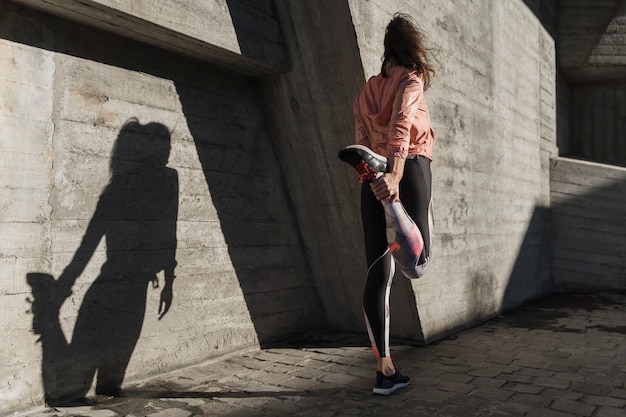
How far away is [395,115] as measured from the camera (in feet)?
9.86

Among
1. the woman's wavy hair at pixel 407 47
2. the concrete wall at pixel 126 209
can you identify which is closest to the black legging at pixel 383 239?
the woman's wavy hair at pixel 407 47

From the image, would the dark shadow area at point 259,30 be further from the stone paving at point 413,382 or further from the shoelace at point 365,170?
the stone paving at point 413,382

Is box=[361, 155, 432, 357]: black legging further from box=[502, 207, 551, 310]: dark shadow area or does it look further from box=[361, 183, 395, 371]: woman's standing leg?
box=[502, 207, 551, 310]: dark shadow area

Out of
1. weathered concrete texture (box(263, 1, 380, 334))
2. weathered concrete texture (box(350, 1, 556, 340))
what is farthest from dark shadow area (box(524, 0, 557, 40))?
weathered concrete texture (box(263, 1, 380, 334))

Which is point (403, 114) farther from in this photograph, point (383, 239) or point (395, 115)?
A: point (383, 239)

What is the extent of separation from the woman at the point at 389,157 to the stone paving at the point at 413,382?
1.01 feet

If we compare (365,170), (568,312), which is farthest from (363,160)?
(568,312)

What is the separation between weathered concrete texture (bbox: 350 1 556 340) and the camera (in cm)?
473

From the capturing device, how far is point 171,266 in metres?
3.83

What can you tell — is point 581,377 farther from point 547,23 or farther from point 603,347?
point 547,23

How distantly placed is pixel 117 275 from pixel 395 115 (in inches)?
81.9

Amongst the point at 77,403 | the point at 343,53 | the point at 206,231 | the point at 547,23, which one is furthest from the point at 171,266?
the point at 547,23

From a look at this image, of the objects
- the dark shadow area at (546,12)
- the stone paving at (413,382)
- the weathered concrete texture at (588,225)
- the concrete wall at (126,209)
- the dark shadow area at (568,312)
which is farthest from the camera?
the dark shadow area at (546,12)

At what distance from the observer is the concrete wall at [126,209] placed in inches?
120
